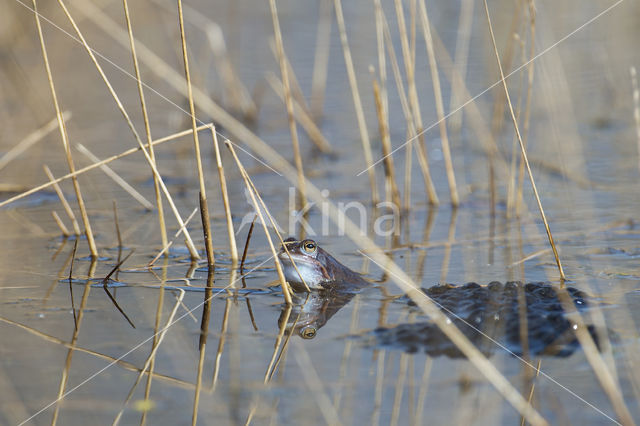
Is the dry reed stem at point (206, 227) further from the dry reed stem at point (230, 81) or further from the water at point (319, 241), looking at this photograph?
the dry reed stem at point (230, 81)

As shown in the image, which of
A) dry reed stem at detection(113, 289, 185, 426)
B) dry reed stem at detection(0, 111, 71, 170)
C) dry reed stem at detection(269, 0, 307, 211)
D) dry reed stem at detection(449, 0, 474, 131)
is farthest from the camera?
dry reed stem at detection(449, 0, 474, 131)

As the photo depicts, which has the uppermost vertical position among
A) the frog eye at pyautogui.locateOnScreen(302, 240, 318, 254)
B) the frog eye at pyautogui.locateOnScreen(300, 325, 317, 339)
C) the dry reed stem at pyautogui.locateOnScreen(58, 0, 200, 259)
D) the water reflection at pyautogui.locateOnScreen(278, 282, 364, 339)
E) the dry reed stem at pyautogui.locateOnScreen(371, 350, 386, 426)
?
the dry reed stem at pyautogui.locateOnScreen(58, 0, 200, 259)

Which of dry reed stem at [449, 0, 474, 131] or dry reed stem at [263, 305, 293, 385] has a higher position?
dry reed stem at [449, 0, 474, 131]

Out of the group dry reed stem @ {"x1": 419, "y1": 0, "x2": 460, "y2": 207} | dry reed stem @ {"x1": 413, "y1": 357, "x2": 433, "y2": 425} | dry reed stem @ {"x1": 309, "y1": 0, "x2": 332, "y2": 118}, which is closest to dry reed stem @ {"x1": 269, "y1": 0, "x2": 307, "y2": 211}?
dry reed stem @ {"x1": 419, "y1": 0, "x2": 460, "y2": 207}

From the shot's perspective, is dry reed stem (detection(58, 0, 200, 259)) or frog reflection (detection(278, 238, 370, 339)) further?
frog reflection (detection(278, 238, 370, 339))

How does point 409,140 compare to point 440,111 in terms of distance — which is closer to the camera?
point 409,140

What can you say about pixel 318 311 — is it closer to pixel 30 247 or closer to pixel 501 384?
pixel 501 384

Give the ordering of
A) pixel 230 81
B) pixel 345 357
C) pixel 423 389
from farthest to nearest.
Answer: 1. pixel 230 81
2. pixel 345 357
3. pixel 423 389

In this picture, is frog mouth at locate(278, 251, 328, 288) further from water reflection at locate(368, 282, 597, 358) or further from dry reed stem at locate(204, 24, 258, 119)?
dry reed stem at locate(204, 24, 258, 119)

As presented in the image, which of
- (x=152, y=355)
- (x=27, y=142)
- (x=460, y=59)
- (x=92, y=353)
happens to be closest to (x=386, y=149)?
(x=152, y=355)

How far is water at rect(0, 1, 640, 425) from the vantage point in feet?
9.88

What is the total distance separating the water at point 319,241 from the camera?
3.01 m

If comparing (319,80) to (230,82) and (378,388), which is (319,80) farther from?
(378,388)

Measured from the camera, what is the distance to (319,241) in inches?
218
